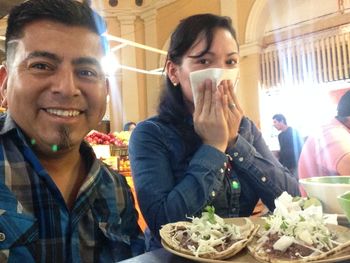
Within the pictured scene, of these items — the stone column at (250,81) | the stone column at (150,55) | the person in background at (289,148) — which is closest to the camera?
the person in background at (289,148)

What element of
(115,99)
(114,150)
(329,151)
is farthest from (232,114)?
(115,99)

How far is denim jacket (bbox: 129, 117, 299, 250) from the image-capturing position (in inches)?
40.6

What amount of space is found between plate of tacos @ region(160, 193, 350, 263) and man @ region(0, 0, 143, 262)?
29cm

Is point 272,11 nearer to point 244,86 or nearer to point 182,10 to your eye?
point 244,86

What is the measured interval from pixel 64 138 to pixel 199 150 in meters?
0.37

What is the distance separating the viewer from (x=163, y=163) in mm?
1137

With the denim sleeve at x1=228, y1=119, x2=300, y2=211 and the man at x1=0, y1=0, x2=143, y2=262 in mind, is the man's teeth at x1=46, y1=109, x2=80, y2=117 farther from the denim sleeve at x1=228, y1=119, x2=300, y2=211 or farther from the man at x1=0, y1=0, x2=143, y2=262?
the denim sleeve at x1=228, y1=119, x2=300, y2=211

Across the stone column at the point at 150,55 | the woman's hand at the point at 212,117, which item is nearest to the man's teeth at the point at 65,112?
the woman's hand at the point at 212,117

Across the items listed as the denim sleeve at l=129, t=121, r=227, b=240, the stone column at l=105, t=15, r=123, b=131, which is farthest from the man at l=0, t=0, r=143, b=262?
the stone column at l=105, t=15, r=123, b=131

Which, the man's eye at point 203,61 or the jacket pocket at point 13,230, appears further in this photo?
the man's eye at point 203,61

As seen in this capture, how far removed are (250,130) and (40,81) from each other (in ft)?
2.58

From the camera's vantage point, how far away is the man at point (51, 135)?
2.98ft

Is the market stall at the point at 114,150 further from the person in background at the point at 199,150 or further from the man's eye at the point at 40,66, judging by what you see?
the man's eye at the point at 40,66

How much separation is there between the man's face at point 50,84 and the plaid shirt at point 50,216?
66 mm
